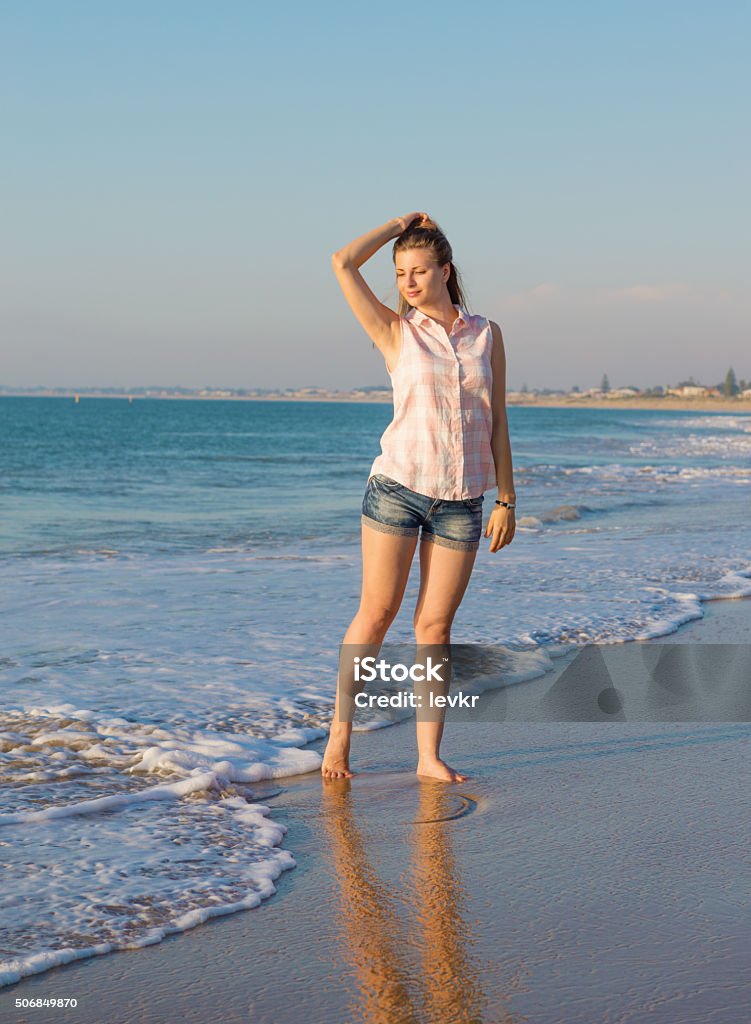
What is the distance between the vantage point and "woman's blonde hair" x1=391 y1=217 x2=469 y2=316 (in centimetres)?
339

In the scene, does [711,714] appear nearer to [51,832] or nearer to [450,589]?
[450,589]

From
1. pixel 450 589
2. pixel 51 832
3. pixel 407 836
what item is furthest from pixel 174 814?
pixel 450 589

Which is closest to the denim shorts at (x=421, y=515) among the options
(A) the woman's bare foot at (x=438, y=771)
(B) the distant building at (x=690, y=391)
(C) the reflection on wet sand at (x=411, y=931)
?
(A) the woman's bare foot at (x=438, y=771)

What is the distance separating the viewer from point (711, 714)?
4414 millimetres

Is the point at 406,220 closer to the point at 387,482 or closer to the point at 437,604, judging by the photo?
the point at 387,482

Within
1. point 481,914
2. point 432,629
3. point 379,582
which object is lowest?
point 481,914

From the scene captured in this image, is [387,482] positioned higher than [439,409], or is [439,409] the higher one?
[439,409]

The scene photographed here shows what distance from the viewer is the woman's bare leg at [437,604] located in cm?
345

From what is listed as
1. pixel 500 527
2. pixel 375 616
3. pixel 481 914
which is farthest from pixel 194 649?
pixel 481 914

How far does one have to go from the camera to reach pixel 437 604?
3.50 meters

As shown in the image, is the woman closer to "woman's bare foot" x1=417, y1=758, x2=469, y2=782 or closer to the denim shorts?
the denim shorts

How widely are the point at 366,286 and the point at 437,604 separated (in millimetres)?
1065

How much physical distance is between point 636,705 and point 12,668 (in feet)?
9.87

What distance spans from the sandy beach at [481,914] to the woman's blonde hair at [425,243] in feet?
5.39
